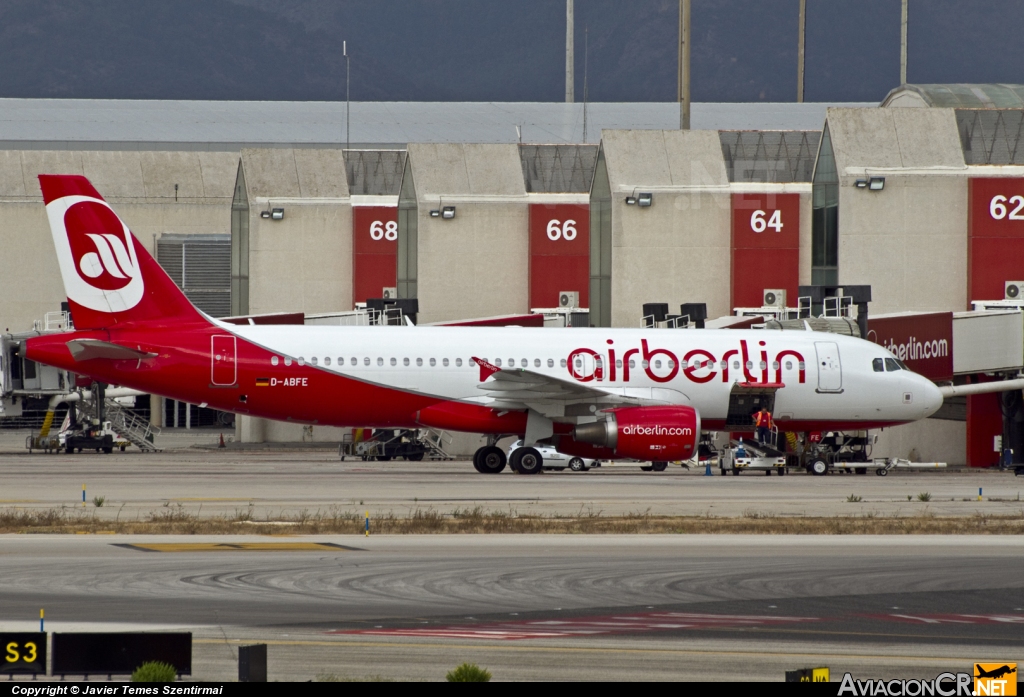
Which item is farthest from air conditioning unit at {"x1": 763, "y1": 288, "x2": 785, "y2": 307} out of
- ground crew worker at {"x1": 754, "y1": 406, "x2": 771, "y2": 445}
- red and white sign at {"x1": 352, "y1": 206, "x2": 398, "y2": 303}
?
red and white sign at {"x1": 352, "y1": 206, "x2": 398, "y2": 303}

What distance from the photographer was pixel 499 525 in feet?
72.2

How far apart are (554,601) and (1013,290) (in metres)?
36.4

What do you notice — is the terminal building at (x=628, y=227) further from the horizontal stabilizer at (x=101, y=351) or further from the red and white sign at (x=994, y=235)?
the horizontal stabilizer at (x=101, y=351)

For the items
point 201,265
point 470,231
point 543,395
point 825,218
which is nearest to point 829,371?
point 543,395

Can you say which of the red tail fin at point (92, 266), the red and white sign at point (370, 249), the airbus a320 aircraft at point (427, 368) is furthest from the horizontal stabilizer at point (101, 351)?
the red and white sign at point (370, 249)

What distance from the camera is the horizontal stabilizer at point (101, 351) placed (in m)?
34.7

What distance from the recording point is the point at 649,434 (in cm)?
3481

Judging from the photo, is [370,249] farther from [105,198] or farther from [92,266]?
[92,266]

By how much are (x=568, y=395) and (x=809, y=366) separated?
22.3ft

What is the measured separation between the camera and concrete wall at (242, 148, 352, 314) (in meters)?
66.6

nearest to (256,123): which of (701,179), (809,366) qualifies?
(701,179)

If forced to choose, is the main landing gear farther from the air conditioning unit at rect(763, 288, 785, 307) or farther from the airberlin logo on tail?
the air conditioning unit at rect(763, 288, 785, 307)

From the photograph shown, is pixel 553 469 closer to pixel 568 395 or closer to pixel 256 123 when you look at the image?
pixel 568 395

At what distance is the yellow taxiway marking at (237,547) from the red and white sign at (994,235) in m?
33.4
